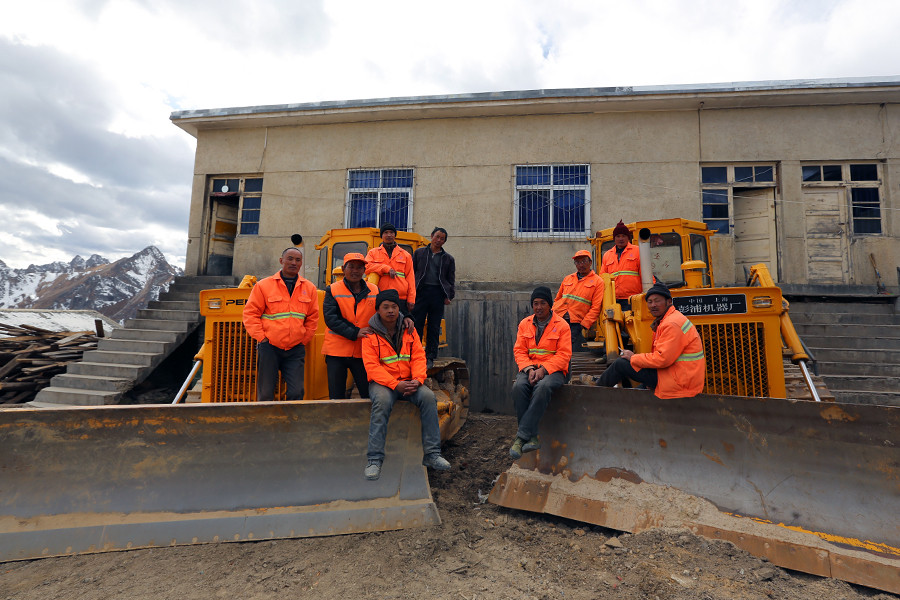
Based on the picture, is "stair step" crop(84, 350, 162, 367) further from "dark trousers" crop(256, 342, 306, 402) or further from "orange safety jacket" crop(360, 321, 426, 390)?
"orange safety jacket" crop(360, 321, 426, 390)

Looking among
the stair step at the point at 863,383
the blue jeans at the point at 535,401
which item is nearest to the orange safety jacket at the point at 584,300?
the blue jeans at the point at 535,401

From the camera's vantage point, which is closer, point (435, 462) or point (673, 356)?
point (435, 462)

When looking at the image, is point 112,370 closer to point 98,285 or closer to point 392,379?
point 392,379

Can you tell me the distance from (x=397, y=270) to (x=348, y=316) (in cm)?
126

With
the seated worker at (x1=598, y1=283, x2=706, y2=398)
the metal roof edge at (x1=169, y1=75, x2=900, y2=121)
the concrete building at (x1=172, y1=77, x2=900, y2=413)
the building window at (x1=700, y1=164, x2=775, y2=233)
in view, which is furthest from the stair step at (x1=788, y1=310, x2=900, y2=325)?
the seated worker at (x1=598, y1=283, x2=706, y2=398)

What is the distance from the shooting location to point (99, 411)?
312cm

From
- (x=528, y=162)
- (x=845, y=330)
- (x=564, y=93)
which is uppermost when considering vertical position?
(x=564, y=93)

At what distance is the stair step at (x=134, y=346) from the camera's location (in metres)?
8.48

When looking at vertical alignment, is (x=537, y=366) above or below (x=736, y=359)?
below

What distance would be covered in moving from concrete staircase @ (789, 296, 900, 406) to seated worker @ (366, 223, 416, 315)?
6808mm

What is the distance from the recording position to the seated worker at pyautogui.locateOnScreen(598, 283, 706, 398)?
11.3 ft

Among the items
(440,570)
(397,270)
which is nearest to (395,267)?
(397,270)

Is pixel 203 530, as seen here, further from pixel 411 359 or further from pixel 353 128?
pixel 353 128

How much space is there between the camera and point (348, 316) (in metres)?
4.17
